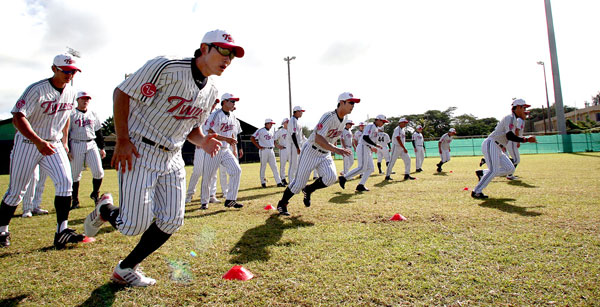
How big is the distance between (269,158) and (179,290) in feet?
28.0

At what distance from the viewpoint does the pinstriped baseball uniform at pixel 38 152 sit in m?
4.04

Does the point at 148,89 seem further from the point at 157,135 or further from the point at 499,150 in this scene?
the point at 499,150

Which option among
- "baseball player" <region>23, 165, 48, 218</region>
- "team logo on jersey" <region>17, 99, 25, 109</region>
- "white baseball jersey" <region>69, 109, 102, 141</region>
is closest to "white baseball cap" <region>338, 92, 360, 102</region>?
"team logo on jersey" <region>17, 99, 25, 109</region>

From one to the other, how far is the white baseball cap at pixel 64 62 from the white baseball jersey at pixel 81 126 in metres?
2.94

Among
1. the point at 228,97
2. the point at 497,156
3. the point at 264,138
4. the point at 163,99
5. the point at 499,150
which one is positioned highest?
the point at 228,97

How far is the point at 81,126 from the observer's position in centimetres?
662

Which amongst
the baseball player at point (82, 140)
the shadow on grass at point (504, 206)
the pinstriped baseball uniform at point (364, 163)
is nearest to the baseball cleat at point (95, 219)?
the baseball player at point (82, 140)

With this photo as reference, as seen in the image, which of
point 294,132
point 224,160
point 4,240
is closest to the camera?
point 4,240

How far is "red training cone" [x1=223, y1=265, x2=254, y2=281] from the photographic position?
2785 millimetres

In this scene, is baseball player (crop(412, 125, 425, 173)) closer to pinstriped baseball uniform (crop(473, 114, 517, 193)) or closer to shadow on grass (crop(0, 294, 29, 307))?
pinstriped baseball uniform (crop(473, 114, 517, 193))

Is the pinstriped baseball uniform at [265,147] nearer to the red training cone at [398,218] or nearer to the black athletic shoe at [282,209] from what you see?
the black athletic shoe at [282,209]

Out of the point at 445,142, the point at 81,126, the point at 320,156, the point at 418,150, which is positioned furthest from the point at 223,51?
the point at 445,142

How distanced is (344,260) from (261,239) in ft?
4.09

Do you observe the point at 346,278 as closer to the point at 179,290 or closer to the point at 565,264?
the point at 179,290
